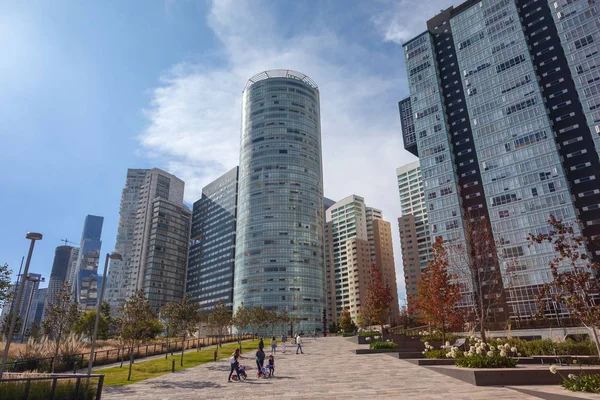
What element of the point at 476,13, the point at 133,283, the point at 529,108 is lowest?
the point at 133,283

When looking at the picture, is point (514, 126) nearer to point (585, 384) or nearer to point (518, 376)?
point (518, 376)

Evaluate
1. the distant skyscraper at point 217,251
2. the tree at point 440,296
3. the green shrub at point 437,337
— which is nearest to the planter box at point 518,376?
the tree at point 440,296

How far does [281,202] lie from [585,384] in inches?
4807

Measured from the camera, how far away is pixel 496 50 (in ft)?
301

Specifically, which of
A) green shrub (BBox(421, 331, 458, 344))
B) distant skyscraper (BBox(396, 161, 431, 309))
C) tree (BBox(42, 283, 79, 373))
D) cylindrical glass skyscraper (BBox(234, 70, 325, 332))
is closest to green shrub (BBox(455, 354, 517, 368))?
green shrub (BBox(421, 331, 458, 344))

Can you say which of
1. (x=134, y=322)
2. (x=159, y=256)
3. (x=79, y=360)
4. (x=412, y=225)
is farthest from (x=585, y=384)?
(x=159, y=256)

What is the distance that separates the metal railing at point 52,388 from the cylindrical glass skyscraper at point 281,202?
110240mm

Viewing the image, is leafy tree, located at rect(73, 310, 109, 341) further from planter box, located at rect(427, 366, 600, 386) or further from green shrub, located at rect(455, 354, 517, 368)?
planter box, located at rect(427, 366, 600, 386)

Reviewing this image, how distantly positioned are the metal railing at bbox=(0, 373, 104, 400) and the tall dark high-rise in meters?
65.3

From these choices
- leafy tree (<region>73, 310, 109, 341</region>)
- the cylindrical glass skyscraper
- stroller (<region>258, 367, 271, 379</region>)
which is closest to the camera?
stroller (<region>258, 367, 271, 379</region>)

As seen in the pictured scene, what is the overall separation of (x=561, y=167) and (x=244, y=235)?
99.5 metres

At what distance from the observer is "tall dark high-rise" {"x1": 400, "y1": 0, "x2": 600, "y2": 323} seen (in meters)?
74.9

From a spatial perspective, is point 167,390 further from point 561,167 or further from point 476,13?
point 476,13

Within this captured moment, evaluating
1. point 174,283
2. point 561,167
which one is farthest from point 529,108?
point 174,283
